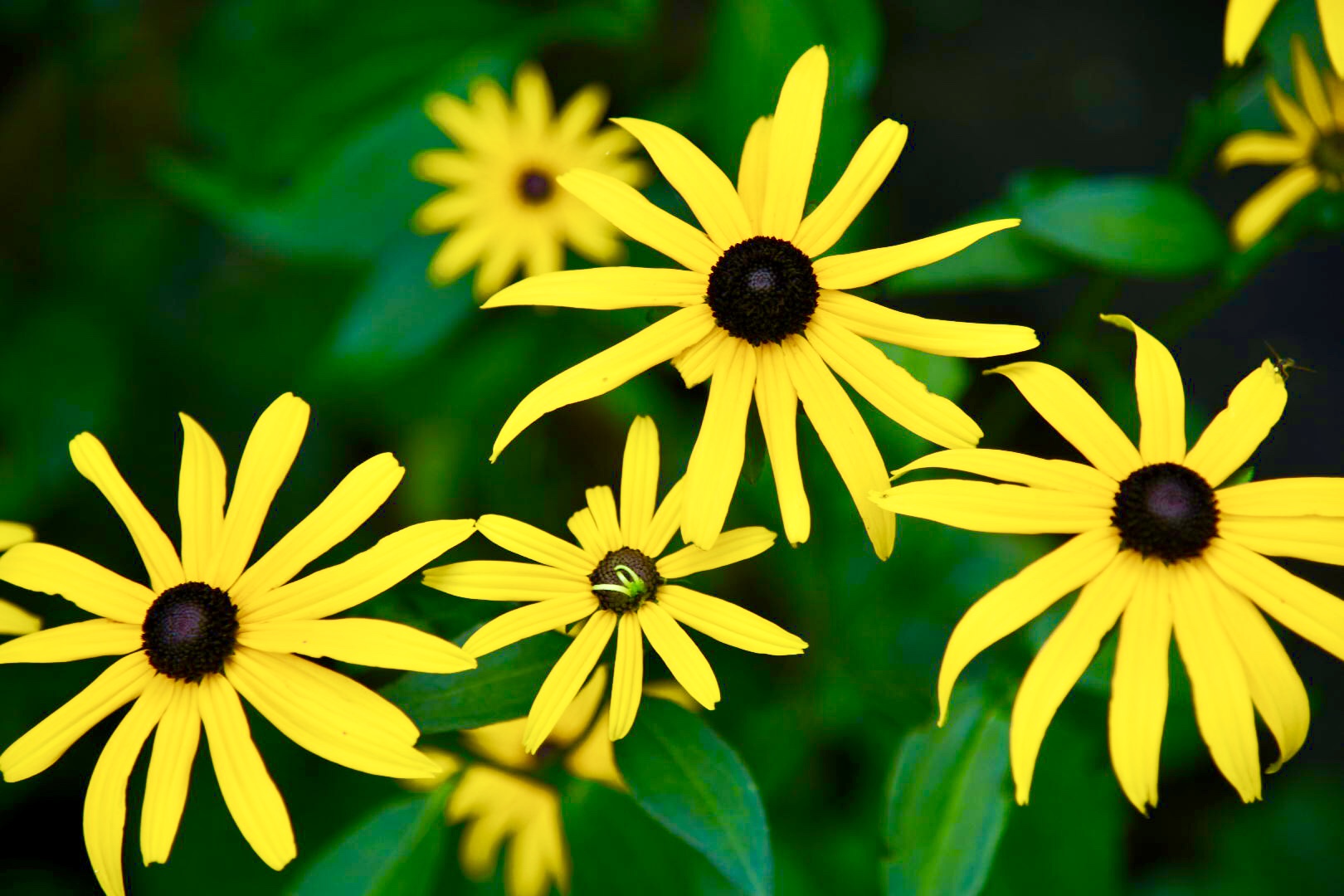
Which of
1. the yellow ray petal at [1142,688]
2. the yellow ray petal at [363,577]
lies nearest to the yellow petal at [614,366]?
the yellow ray petal at [363,577]

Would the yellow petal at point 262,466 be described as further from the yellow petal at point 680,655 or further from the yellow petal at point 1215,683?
the yellow petal at point 1215,683

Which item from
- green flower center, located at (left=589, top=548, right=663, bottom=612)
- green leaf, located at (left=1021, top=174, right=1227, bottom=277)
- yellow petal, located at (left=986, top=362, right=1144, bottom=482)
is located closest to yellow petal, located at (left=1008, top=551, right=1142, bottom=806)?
yellow petal, located at (left=986, top=362, right=1144, bottom=482)

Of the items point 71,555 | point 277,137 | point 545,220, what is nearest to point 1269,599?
point 71,555

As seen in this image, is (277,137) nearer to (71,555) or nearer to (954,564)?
(71,555)

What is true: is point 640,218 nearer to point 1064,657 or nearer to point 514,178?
point 1064,657

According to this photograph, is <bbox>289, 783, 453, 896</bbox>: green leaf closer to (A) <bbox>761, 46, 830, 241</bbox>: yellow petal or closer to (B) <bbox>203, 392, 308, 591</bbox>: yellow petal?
(B) <bbox>203, 392, 308, 591</bbox>: yellow petal

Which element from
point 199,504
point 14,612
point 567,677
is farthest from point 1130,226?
point 14,612
